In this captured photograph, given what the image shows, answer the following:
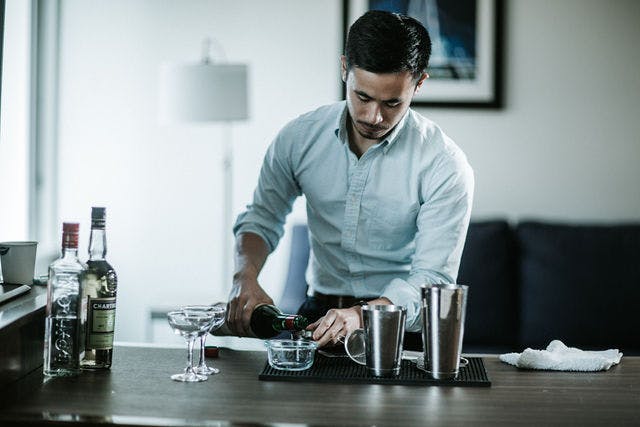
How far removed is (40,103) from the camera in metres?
4.33

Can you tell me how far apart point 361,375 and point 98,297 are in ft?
1.88

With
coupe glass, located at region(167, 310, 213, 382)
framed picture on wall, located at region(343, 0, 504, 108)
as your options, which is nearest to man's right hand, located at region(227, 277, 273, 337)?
coupe glass, located at region(167, 310, 213, 382)

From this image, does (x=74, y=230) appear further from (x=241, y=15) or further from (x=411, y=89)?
(x=241, y=15)

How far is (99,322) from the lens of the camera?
182cm

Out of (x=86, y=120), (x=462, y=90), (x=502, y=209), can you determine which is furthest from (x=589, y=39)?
(x=86, y=120)

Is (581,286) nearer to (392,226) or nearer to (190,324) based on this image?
(392,226)

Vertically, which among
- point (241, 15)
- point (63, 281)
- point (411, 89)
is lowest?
point (63, 281)

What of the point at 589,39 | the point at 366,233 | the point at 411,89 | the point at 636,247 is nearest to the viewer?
the point at 411,89

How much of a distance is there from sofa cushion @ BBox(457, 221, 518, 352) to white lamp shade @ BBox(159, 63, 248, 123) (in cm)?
121

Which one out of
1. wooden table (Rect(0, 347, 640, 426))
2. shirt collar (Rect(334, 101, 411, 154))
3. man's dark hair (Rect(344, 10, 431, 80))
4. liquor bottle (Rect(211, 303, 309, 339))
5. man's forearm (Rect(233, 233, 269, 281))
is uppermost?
man's dark hair (Rect(344, 10, 431, 80))

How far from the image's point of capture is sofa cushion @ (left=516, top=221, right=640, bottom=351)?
A: 3.85 m

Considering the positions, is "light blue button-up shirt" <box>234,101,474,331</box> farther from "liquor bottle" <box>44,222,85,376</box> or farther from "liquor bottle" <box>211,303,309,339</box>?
"liquor bottle" <box>44,222,85,376</box>

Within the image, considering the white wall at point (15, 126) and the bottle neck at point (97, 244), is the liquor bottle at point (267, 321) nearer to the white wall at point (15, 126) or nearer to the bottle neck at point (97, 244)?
the bottle neck at point (97, 244)

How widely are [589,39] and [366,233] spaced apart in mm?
2290
